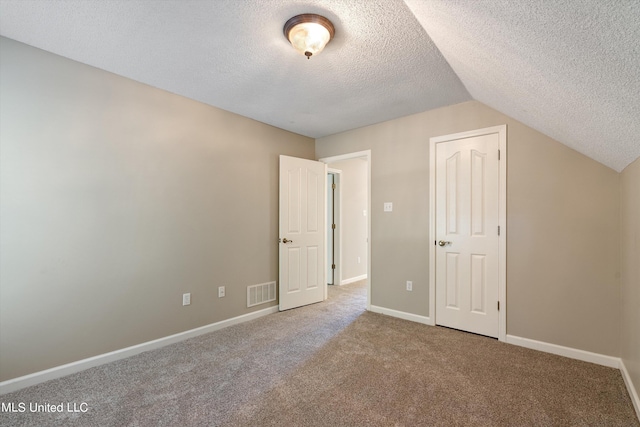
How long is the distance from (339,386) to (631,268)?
7.30ft

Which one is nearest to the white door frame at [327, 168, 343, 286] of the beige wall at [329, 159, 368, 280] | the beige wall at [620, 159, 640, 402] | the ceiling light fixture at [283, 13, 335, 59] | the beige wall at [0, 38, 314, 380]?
the beige wall at [329, 159, 368, 280]

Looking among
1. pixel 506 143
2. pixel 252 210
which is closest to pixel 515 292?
pixel 506 143

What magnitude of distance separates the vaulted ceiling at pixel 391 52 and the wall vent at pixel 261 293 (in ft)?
7.17

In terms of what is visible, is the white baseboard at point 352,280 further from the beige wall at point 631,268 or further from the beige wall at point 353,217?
the beige wall at point 631,268

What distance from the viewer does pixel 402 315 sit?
3.45 metres

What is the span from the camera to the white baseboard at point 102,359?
2006mm

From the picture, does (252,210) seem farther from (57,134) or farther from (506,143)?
(506,143)

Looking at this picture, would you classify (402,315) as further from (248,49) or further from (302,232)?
(248,49)

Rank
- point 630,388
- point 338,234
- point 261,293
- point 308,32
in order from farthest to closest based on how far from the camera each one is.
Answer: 1. point 338,234
2. point 261,293
3. point 630,388
4. point 308,32

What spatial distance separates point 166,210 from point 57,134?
98 centimetres

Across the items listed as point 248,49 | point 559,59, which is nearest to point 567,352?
point 559,59

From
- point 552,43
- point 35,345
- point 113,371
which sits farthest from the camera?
point 113,371

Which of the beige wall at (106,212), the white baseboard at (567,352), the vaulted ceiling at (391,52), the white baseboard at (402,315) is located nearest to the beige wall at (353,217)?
the white baseboard at (402,315)

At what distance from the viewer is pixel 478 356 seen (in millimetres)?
2469
